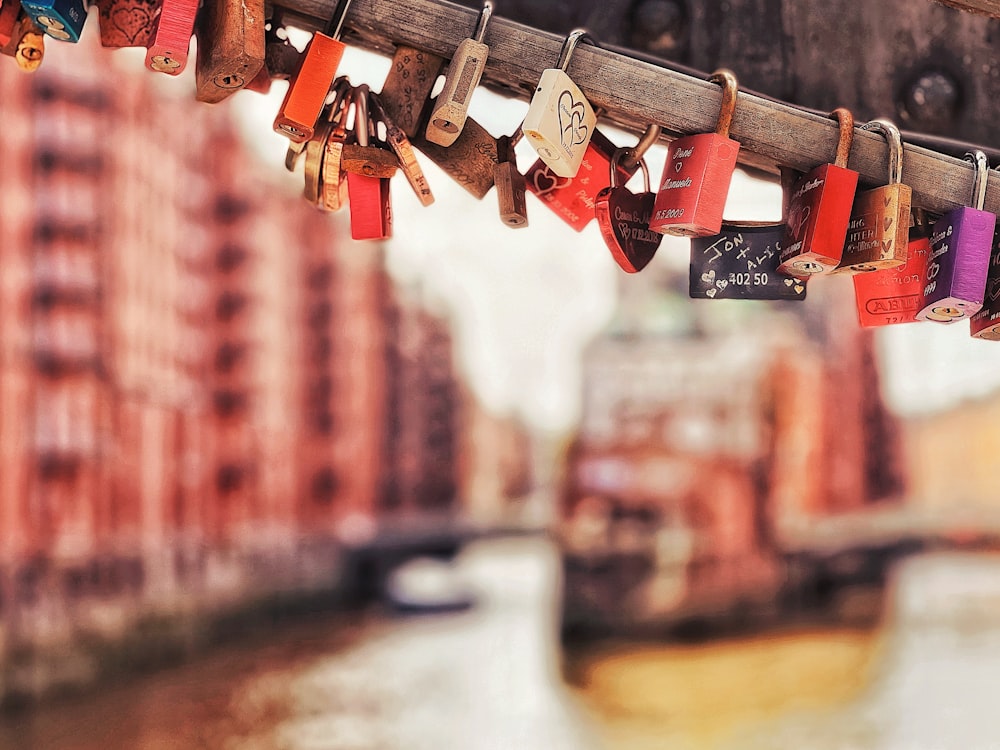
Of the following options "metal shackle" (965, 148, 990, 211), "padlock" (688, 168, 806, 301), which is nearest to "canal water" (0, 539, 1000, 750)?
"padlock" (688, 168, 806, 301)

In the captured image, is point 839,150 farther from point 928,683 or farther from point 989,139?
point 928,683

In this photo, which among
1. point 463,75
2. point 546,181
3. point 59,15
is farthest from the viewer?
point 546,181

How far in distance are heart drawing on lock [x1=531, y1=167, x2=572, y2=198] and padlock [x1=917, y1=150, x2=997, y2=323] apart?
1.96ft

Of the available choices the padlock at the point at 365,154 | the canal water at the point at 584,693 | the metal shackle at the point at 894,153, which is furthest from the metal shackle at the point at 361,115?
the canal water at the point at 584,693

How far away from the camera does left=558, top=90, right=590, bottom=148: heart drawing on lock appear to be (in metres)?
1.41

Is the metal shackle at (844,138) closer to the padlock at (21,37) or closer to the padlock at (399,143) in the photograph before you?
the padlock at (399,143)

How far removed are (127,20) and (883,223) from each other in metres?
1.13

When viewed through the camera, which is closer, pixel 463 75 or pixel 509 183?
pixel 463 75

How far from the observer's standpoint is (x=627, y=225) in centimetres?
159

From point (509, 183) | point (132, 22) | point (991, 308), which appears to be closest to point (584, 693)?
point (991, 308)

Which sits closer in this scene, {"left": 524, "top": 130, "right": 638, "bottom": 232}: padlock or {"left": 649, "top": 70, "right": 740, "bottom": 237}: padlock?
{"left": 649, "top": 70, "right": 740, "bottom": 237}: padlock

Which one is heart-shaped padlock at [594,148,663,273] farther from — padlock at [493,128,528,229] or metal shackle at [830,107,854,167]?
metal shackle at [830,107,854,167]

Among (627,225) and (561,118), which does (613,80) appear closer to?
(561,118)

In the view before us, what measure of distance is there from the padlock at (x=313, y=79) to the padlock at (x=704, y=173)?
0.51 meters
